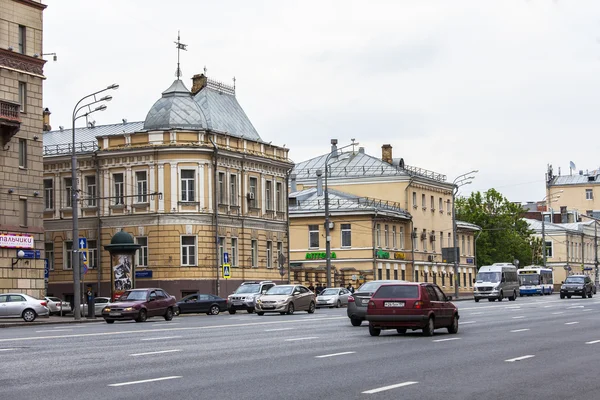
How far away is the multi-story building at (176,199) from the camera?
201ft

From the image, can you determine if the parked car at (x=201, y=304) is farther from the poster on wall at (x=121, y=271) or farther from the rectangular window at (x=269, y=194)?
the rectangular window at (x=269, y=194)

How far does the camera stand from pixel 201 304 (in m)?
52.6

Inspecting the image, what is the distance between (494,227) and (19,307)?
78643 mm

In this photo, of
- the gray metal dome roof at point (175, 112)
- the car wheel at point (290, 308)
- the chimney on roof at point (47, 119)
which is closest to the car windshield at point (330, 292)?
the car wheel at point (290, 308)

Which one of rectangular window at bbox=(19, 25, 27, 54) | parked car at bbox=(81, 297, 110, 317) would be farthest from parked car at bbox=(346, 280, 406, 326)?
rectangular window at bbox=(19, 25, 27, 54)

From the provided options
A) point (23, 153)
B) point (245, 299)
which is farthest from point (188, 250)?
point (23, 153)

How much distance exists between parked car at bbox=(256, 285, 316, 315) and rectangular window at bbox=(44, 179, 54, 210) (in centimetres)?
2476

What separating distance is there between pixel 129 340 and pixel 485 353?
365 inches

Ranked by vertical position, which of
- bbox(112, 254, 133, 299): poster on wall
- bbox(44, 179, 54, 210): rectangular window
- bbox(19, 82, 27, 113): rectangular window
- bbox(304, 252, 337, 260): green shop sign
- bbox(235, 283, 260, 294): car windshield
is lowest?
bbox(235, 283, 260, 294): car windshield

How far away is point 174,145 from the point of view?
61.0m

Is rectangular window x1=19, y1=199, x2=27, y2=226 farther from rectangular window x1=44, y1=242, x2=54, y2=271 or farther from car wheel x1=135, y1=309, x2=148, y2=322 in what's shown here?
rectangular window x1=44, y1=242, x2=54, y2=271

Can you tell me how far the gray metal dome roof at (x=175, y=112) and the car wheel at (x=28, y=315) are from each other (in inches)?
848

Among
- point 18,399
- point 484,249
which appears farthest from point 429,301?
point 484,249

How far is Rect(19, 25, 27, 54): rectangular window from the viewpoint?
5028cm
